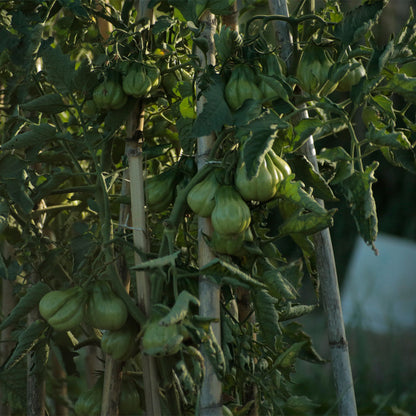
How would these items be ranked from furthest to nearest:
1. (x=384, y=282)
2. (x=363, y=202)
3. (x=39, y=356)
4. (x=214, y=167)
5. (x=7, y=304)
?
(x=384, y=282)
(x=7, y=304)
(x=39, y=356)
(x=214, y=167)
(x=363, y=202)

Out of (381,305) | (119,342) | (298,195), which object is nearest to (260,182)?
(298,195)

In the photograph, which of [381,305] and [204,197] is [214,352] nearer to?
[204,197]

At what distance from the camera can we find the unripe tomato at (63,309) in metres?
0.75

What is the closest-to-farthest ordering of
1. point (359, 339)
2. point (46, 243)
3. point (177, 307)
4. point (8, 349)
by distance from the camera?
point (177, 307)
point (46, 243)
point (8, 349)
point (359, 339)

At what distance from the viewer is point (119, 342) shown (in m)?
0.77

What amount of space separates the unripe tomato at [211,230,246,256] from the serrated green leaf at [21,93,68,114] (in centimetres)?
→ 26

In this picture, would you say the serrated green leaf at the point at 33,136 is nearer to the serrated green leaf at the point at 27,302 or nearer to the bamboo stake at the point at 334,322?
the serrated green leaf at the point at 27,302

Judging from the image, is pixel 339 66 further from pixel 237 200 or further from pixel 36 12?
pixel 36 12

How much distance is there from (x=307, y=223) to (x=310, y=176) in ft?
0.28

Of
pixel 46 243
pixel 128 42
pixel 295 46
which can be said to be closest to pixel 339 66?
pixel 295 46

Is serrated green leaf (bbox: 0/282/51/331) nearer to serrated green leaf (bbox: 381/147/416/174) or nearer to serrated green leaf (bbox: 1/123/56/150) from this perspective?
serrated green leaf (bbox: 1/123/56/150)

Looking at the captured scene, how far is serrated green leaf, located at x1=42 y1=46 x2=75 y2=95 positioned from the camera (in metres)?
0.77

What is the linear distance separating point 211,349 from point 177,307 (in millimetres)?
62

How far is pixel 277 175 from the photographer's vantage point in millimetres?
692
